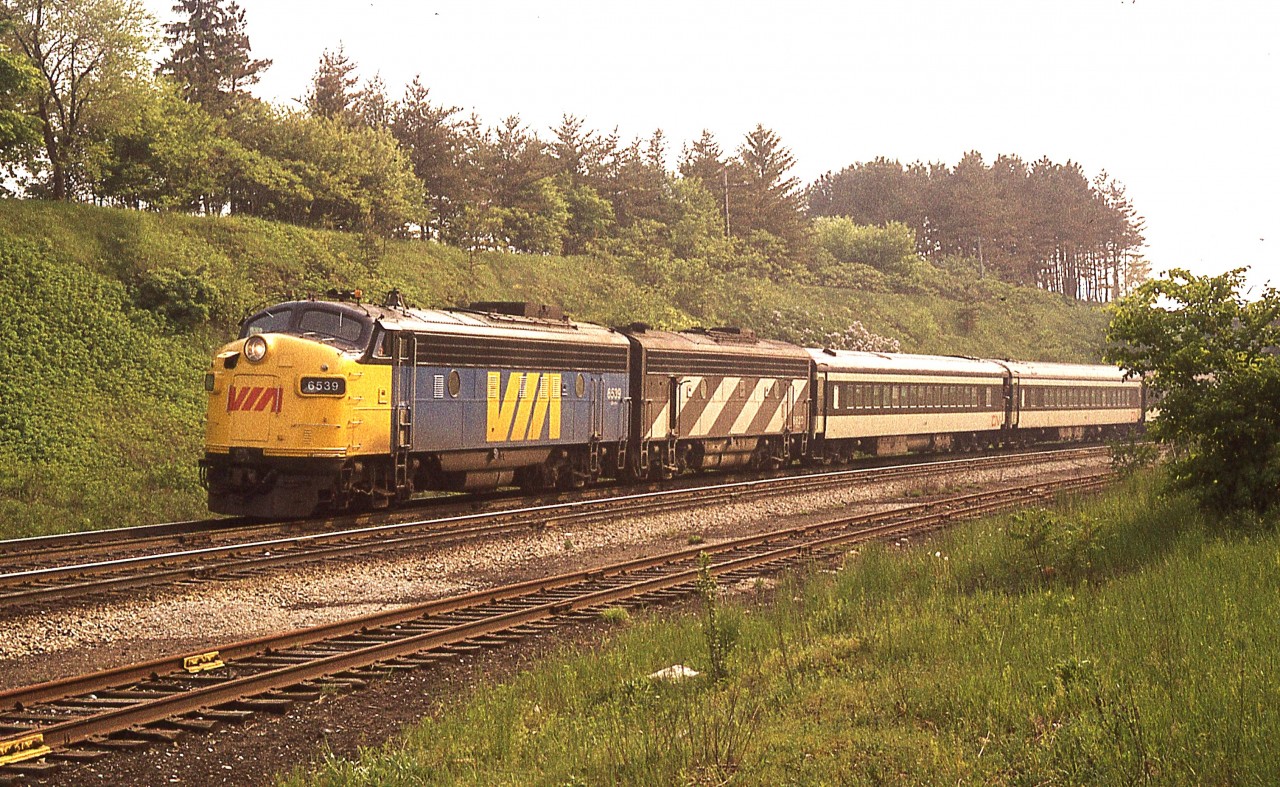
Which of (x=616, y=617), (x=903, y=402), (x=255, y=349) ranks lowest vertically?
(x=616, y=617)

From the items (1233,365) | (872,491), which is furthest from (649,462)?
(1233,365)

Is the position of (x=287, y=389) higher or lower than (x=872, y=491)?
higher

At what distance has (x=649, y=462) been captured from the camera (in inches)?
1019

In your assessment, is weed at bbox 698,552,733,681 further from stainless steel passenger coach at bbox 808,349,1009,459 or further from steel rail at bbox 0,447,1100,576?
stainless steel passenger coach at bbox 808,349,1009,459

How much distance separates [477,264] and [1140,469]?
30893 mm

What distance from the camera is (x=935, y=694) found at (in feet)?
24.1

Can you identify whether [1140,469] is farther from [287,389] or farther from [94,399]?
[94,399]

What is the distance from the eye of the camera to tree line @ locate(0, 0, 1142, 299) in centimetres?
3800

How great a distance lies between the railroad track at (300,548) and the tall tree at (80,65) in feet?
85.4

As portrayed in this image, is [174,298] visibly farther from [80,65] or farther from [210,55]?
[210,55]

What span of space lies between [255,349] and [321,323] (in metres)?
1.21

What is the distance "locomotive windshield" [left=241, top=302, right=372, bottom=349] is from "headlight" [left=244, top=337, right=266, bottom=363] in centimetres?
71

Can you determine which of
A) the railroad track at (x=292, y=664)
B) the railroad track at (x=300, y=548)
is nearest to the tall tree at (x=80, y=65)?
the railroad track at (x=300, y=548)

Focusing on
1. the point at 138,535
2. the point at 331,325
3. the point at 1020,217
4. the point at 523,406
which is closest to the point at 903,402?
A: the point at 523,406
